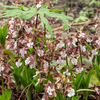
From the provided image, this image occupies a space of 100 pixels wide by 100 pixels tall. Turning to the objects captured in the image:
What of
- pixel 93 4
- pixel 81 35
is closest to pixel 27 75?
pixel 81 35

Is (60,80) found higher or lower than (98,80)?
higher

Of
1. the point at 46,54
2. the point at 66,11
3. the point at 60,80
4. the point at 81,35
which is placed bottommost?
the point at 60,80

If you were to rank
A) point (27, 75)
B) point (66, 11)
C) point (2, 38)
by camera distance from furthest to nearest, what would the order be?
point (66, 11) < point (2, 38) < point (27, 75)

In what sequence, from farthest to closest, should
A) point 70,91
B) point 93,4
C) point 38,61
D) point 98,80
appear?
point 93,4, point 98,80, point 38,61, point 70,91

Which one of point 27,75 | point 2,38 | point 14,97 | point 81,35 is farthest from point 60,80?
point 2,38

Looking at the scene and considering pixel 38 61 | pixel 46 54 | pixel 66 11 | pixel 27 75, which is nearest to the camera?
pixel 46 54

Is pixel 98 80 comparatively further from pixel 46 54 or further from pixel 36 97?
pixel 46 54

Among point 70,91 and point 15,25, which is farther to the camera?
point 15,25

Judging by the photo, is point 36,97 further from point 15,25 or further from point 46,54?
point 15,25

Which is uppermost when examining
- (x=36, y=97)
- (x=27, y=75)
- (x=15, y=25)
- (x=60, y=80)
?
(x=15, y=25)
